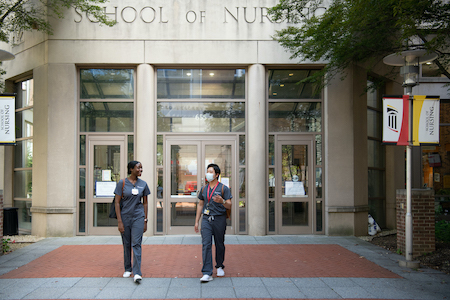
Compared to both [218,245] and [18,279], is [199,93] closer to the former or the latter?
[218,245]

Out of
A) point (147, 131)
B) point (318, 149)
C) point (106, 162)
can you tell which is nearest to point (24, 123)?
point (106, 162)

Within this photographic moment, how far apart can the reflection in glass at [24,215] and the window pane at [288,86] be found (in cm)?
844

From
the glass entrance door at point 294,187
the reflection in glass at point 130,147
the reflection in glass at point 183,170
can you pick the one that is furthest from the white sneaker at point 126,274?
the glass entrance door at point 294,187

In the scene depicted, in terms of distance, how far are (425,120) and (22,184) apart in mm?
11738

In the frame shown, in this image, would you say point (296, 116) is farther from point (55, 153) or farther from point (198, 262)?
point (55, 153)

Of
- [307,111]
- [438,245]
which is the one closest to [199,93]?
[307,111]

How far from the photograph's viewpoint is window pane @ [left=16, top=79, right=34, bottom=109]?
37.2ft

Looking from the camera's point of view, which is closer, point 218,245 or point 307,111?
point 218,245

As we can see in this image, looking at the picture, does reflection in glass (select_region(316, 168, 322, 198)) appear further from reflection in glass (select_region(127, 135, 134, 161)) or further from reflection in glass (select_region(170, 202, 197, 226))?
reflection in glass (select_region(127, 135, 134, 161))

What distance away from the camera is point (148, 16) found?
1013 cm

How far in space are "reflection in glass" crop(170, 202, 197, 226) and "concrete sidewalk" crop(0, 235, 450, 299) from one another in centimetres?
108

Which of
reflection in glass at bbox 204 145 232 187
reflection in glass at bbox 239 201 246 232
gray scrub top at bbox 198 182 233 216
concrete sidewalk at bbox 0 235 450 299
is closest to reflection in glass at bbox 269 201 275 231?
reflection in glass at bbox 239 201 246 232

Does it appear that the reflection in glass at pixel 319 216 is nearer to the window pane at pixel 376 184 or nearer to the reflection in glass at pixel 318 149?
the reflection in glass at pixel 318 149

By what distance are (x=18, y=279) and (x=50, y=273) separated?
0.51 metres
